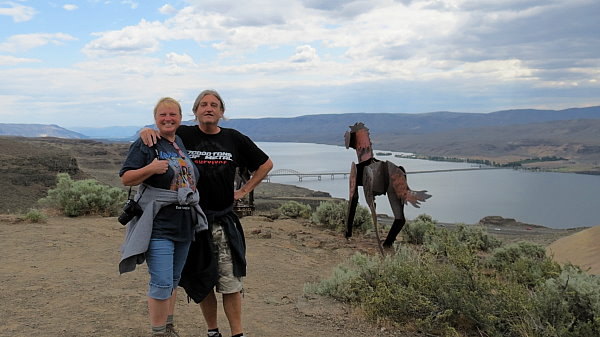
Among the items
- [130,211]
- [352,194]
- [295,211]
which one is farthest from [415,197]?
[130,211]

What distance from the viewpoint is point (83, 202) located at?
1175 centimetres

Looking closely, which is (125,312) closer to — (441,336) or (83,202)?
(441,336)

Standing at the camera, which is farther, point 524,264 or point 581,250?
point 581,250

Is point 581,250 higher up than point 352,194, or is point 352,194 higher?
point 352,194

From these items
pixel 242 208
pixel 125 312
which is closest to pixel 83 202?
pixel 242 208

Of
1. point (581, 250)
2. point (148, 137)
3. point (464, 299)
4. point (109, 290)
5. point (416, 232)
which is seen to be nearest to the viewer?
point (148, 137)

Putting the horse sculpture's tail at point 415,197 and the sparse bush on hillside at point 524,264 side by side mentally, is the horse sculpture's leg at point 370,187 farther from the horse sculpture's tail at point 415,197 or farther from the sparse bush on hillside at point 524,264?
the sparse bush on hillside at point 524,264

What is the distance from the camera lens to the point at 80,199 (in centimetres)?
1170

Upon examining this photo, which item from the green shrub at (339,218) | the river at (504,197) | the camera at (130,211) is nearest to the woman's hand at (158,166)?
the camera at (130,211)

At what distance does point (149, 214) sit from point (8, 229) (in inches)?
296

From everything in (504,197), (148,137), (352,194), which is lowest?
(504,197)

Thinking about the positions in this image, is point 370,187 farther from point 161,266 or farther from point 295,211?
point 161,266

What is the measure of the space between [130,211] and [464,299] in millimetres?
3109

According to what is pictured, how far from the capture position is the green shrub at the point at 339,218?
12.2 m
